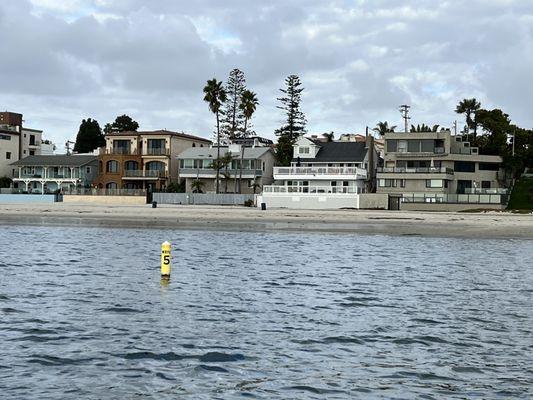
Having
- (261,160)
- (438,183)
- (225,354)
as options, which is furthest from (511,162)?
(225,354)

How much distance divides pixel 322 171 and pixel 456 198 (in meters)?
17.0

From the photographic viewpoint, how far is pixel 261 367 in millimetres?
12875

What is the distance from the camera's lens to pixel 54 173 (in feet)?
356

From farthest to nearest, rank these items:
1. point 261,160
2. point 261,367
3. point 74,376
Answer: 1. point 261,160
2. point 261,367
3. point 74,376

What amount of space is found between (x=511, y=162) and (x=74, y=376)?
8545 cm

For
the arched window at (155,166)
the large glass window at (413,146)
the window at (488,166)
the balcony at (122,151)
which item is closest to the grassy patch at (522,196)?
the window at (488,166)

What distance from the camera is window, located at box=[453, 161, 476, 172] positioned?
84.5 metres

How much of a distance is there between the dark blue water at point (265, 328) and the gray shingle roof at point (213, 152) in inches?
2542

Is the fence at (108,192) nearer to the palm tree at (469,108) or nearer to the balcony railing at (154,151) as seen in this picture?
the balcony railing at (154,151)

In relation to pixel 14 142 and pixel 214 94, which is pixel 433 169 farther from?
pixel 14 142

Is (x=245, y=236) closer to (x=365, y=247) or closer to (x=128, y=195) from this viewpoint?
(x=365, y=247)

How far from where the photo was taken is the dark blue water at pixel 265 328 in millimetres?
11734

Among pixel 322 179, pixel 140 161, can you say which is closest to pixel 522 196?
pixel 322 179

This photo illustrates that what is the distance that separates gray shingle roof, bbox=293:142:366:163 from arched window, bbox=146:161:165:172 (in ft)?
72.2
